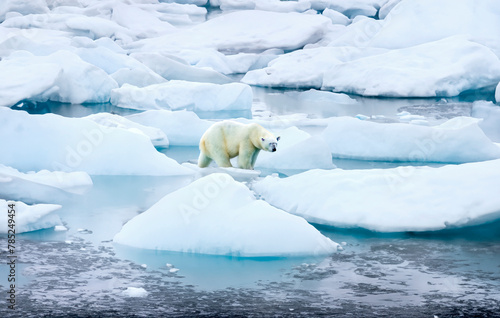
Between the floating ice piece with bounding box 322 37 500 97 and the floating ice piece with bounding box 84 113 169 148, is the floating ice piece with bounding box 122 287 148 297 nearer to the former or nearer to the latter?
the floating ice piece with bounding box 84 113 169 148

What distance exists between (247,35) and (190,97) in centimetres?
826

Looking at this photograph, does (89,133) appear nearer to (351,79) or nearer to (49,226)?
(49,226)

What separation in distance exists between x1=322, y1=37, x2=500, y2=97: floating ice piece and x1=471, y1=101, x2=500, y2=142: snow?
3.41 ft

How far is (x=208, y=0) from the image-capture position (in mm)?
27812

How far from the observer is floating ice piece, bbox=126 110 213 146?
8.80 m

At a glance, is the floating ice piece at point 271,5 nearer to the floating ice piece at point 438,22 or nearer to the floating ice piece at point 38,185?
the floating ice piece at point 438,22

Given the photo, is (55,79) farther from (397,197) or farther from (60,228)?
(397,197)

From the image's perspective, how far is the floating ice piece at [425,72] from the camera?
43.3 feet

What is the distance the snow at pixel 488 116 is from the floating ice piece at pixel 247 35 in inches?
295

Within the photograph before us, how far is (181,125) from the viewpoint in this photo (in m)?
8.93

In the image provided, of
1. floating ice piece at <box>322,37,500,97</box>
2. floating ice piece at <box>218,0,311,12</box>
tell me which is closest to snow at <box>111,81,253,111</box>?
floating ice piece at <box>322,37,500,97</box>

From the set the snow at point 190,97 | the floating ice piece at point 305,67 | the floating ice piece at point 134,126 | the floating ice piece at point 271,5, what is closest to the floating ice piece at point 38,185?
the floating ice piece at point 134,126

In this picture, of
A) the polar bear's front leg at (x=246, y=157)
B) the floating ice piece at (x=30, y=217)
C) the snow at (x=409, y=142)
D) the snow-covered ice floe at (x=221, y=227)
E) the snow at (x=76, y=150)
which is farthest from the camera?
the snow at (x=409, y=142)

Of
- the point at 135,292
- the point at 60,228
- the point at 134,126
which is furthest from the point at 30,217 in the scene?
the point at 134,126
